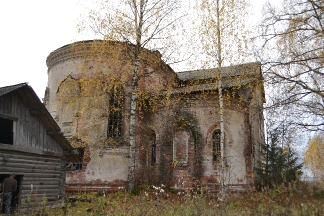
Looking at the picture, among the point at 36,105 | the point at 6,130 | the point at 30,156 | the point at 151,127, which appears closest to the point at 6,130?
the point at 6,130

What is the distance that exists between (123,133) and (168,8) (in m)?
7.16

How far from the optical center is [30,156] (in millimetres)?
11438

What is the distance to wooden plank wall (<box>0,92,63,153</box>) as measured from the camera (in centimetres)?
1063

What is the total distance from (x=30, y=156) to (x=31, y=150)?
14.7 inches

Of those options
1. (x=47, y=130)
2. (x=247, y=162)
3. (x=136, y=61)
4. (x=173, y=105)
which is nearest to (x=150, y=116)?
(x=173, y=105)

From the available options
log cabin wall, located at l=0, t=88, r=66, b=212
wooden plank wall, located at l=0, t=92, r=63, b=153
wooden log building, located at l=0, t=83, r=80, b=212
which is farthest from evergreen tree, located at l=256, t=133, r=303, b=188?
wooden plank wall, located at l=0, t=92, r=63, b=153

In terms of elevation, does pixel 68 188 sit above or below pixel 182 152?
below

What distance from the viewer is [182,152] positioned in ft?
54.5

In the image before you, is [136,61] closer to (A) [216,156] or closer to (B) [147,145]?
(B) [147,145]

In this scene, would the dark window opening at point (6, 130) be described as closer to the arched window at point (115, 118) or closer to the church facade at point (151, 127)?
the church facade at point (151, 127)

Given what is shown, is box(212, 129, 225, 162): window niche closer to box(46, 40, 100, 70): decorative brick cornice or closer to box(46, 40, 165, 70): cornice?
box(46, 40, 165, 70): cornice

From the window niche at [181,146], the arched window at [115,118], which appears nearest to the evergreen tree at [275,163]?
the window niche at [181,146]

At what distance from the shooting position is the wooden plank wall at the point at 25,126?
10633 millimetres

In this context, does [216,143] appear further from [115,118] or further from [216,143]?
[115,118]
